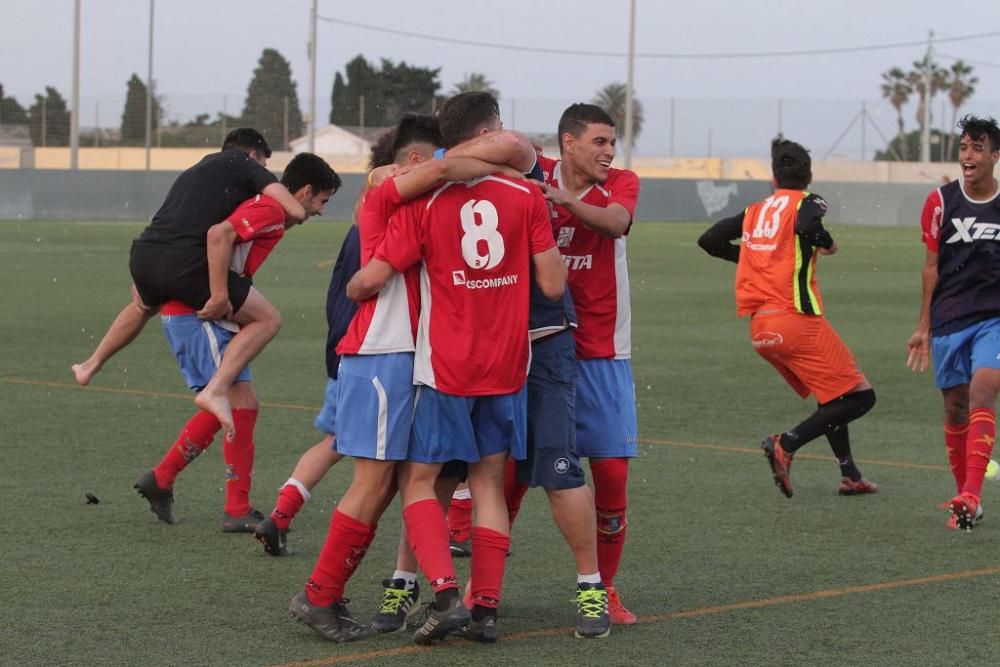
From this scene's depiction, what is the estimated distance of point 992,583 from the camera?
6.61 metres

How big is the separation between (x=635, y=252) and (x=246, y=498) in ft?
89.3

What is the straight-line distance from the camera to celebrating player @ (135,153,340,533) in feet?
24.6

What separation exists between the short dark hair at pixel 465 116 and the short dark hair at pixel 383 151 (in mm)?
739

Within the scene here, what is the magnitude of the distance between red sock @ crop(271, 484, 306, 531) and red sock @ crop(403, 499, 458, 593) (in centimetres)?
154

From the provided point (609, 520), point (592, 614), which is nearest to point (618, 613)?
point (592, 614)

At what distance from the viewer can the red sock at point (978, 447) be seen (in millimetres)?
7836

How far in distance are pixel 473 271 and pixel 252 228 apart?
2.36m

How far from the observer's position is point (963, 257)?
8.12m

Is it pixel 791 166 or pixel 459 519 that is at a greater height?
pixel 791 166

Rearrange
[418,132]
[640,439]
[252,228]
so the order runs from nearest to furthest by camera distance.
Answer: [418,132]
[252,228]
[640,439]

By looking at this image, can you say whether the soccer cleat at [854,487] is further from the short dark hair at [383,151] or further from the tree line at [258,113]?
the tree line at [258,113]

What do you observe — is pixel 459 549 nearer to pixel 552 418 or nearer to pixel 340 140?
pixel 552 418

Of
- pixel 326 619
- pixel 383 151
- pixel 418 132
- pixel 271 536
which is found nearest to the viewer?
pixel 326 619

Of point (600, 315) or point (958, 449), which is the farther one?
point (958, 449)
